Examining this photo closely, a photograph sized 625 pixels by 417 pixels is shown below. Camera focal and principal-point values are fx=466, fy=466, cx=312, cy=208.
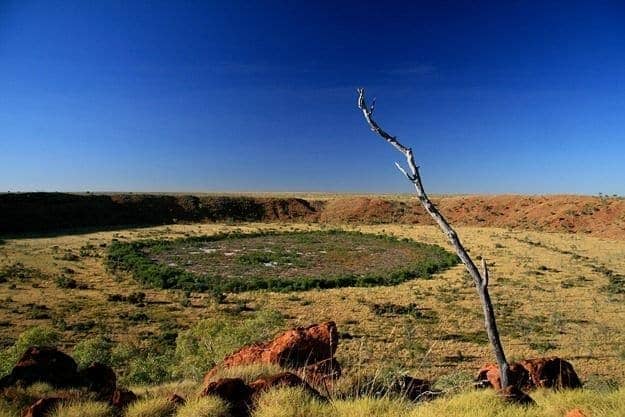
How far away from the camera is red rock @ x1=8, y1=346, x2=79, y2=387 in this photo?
7.28m

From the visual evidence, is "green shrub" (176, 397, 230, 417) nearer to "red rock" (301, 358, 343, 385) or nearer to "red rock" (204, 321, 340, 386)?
"red rock" (301, 358, 343, 385)

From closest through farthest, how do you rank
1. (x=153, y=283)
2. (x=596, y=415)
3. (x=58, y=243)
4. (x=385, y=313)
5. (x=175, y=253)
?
(x=596, y=415) < (x=385, y=313) < (x=153, y=283) < (x=175, y=253) < (x=58, y=243)

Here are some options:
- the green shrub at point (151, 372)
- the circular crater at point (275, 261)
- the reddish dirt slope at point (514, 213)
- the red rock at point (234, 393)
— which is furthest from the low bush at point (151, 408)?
the reddish dirt slope at point (514, 213)

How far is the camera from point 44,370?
300 inches

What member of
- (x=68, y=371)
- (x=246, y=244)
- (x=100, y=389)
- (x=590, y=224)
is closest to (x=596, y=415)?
(x=100, y=389)

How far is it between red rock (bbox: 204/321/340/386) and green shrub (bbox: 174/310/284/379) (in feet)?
8.09

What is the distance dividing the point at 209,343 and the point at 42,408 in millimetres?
7562

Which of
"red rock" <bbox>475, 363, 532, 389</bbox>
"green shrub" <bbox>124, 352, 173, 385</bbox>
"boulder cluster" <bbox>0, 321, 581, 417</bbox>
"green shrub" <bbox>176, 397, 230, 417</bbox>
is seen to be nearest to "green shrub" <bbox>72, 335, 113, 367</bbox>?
"green shrub" <bbox>124, 352, 173, 385</bbox>

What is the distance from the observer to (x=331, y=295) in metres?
24.5

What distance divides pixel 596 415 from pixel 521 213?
67854 millimetres

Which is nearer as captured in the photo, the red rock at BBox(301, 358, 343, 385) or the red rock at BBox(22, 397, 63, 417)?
the red rock at BBox(22, 397, 63, 417)

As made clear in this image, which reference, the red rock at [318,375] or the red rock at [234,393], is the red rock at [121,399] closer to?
the red rock at [234,393]

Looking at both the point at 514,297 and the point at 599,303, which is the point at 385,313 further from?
the point at 599,303

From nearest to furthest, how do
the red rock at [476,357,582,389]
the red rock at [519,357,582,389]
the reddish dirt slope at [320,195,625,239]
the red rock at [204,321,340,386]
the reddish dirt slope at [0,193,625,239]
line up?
the red rock at [476,357,582,389] → the red rock at [519,357,582,389] → the red rock at [204,321,340,386] → the reddish dirt slope at [320,195,625,239] → the reddish dirt slope at [0,193,625,239]
